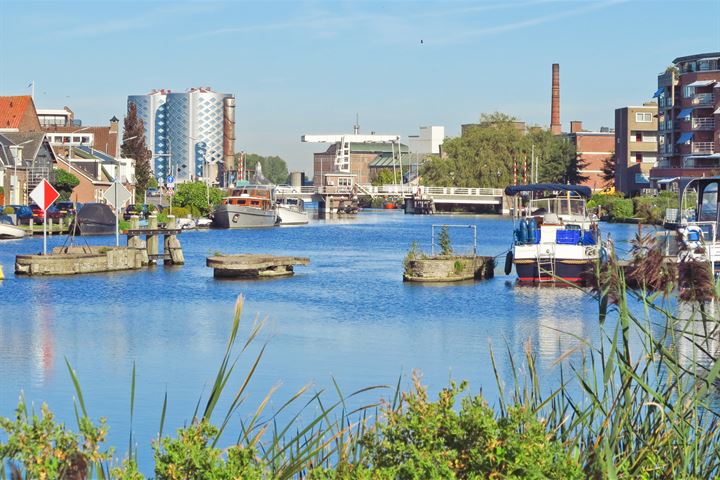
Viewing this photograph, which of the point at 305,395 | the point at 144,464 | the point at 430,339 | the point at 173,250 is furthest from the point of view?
the point at 173,250

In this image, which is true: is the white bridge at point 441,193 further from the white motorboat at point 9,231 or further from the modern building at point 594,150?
the white motorboat at point 9,231

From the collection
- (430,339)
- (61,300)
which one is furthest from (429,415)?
(61,300)

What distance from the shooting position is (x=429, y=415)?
23.2 ft

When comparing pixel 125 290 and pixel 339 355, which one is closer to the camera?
pixel 339 355

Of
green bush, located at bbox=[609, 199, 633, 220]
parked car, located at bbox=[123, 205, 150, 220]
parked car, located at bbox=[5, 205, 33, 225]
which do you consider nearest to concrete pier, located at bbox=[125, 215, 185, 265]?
parked car, located at bbox=[5, 205, 33, 225]

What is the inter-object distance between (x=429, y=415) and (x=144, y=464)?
300 inches

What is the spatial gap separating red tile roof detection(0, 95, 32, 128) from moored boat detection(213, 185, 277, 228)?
71.0ft

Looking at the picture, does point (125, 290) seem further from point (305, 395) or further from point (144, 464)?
point (144, 464)

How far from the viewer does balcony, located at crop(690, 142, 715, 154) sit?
10494 centimetres

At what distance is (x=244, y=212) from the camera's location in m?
86.1

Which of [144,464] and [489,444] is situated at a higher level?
[489,444]

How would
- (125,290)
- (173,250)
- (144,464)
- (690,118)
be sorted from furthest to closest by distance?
(690,118)
(173,250)
(125,290)
(144,464)

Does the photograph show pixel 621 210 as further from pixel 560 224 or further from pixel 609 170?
pixel 560 224

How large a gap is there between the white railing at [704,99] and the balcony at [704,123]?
1.35 m
